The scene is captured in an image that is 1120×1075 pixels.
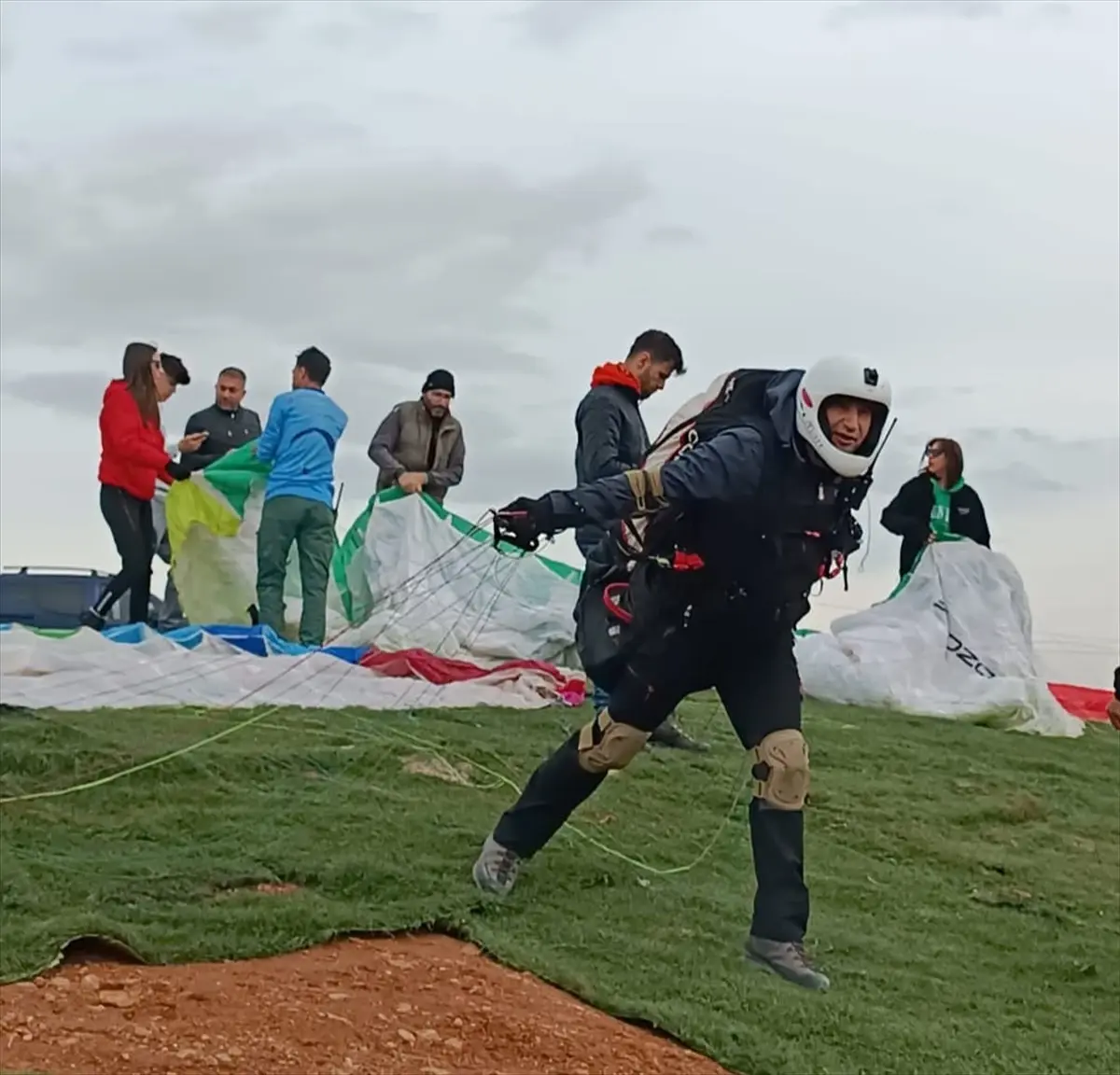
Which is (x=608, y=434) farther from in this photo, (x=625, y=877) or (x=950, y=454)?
(x=950, y=454)

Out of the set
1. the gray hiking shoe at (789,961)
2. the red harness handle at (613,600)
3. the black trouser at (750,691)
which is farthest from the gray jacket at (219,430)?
the gray hiking shoe at (789,961)

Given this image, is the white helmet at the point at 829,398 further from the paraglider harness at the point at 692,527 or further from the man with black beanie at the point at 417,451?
the man with black beanie at the point at 417,451

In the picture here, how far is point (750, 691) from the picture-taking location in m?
5.68

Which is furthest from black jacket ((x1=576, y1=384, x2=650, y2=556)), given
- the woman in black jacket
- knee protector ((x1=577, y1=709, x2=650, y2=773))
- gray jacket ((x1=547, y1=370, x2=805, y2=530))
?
the woman in black jacket

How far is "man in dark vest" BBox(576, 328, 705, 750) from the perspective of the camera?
772 centimetres

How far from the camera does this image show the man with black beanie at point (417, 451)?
11.6 metres

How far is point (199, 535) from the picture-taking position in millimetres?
11656

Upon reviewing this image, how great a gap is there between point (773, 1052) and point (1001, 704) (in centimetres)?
717

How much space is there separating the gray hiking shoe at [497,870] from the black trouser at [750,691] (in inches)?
24.7

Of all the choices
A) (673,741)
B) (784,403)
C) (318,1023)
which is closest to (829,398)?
(784,403)

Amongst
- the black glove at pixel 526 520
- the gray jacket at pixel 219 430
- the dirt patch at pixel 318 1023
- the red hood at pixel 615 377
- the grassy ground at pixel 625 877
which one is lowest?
the dirt patch at pixel 318 1023

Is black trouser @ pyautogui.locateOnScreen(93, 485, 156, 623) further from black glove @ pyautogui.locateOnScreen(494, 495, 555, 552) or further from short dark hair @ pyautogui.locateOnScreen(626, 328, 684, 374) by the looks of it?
black glove @ pyautogui.locateOnScreen(494, 495, 555, 552)

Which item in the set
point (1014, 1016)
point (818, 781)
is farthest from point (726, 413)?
point (818, 781)

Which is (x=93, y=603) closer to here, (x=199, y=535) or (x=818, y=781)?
(x=199, y=535)
